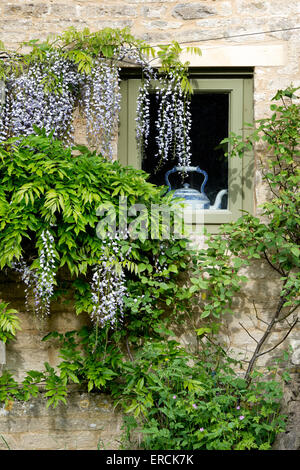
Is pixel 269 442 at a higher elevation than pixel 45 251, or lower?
lower

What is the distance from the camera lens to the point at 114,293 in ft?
12.1

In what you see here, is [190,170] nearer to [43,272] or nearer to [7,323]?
[43,272]

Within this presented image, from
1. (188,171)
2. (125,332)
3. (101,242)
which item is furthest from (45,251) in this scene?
(188,171)

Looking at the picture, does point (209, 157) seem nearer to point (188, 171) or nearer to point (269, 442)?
point (188, 171)

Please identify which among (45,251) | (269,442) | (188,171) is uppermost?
(188,171)

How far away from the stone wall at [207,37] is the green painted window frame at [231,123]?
10 cm

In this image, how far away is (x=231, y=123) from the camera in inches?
169

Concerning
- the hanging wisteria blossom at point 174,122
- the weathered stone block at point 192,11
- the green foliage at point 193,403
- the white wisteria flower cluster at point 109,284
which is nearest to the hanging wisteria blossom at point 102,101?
the hanging wisteria blossom at point 174,122

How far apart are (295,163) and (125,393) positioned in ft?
7.17

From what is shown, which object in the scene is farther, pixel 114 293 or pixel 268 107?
pixel 268 107

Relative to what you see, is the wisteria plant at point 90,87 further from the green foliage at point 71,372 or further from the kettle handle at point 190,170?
the green foliage at point 71,372

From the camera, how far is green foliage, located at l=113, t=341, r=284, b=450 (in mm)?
3477

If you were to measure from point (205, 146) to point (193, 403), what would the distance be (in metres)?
2.06

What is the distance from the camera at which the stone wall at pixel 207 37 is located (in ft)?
13.6
